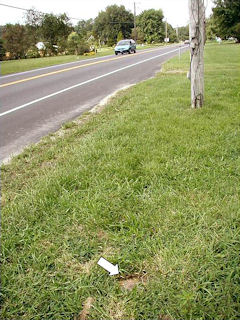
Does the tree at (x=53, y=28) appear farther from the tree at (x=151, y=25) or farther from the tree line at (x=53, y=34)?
the tree at (x=151, y=25)

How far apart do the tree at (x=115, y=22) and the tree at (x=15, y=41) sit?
1908 inches

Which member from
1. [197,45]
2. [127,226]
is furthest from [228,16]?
[127,226]

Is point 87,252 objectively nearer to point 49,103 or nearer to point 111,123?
point 111,123

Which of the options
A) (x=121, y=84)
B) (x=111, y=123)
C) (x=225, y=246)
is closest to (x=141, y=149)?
(x=111, y=123)

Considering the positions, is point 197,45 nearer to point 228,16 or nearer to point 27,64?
point 27,64

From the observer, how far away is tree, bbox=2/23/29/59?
103 feet

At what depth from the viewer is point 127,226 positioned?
2289 mm

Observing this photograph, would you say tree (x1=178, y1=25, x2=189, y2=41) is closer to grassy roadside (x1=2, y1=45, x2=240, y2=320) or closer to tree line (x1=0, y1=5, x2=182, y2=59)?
tree line (x1=0, y1=5, x2=182, y2=59)

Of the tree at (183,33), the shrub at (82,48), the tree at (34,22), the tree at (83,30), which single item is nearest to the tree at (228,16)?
the tree at (83,30)

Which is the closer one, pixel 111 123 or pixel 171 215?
pixel 171 215

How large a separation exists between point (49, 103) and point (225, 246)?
6289 millimetres

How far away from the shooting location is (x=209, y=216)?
2.31 meters

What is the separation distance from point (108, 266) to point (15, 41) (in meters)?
35.6

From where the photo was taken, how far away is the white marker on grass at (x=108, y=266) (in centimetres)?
190
